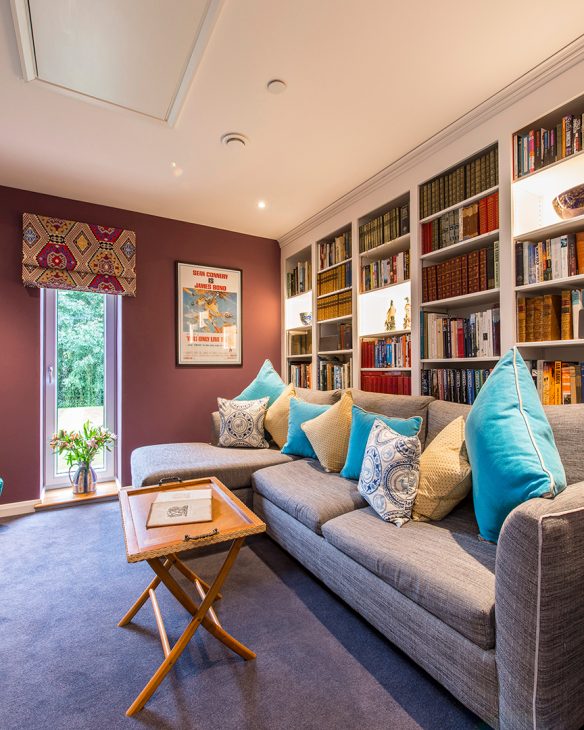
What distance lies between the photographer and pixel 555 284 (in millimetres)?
1969

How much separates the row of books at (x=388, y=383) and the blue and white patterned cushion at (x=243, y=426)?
880 mm

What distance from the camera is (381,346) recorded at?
10.1 ft

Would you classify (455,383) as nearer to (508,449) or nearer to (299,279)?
(508,449)

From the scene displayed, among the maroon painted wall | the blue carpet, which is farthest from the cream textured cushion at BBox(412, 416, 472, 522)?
the maroon painted wall

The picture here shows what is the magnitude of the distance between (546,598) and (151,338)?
3.44m

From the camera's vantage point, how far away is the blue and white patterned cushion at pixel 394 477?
170cm

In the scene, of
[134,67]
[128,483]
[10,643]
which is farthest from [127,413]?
[134,67]

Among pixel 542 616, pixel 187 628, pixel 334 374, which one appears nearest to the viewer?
pixel 542 616

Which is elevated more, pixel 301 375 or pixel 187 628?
pixel 301 375

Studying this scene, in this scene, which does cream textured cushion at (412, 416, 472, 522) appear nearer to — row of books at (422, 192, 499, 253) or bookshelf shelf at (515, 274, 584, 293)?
bookshelf shelf at (515, 274, 584, 293)

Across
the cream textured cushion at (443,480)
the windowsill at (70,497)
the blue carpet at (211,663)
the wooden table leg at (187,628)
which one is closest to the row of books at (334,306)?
the cream textured cushion at (443,480)

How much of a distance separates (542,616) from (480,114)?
8.12 ft

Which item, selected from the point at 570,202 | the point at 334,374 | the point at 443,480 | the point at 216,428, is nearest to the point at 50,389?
the point at 216,428

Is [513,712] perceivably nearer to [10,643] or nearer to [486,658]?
[486,658]
